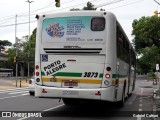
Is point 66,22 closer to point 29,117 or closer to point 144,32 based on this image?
point 29,117

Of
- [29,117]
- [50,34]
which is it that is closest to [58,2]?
[50,34]

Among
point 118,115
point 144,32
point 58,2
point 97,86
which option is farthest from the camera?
point 144,32

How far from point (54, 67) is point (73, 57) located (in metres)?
0.78

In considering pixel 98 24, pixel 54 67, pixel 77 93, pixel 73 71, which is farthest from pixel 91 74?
pixel 98 24

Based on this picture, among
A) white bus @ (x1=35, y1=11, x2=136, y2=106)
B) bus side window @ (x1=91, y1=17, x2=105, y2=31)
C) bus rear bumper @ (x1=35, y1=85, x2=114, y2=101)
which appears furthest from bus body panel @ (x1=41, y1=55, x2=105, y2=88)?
bus side window @ (x1=91, y1=17, x2=105, y2=31)

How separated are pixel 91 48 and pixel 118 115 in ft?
9.38

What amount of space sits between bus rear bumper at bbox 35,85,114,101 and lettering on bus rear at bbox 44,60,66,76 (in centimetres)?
60

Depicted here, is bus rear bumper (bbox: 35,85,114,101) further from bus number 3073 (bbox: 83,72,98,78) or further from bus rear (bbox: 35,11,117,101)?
bus number 3073 (bbox: 83,72,98,78)

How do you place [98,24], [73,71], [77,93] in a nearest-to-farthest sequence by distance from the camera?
[77,93]
[98,24]
[73,71]

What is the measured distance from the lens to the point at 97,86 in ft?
43.4

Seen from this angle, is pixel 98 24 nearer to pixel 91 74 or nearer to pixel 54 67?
pixel 91 74

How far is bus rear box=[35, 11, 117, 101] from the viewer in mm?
13297

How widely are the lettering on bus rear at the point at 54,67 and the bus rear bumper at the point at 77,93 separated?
1.95 feet

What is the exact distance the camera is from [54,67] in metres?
13.8
